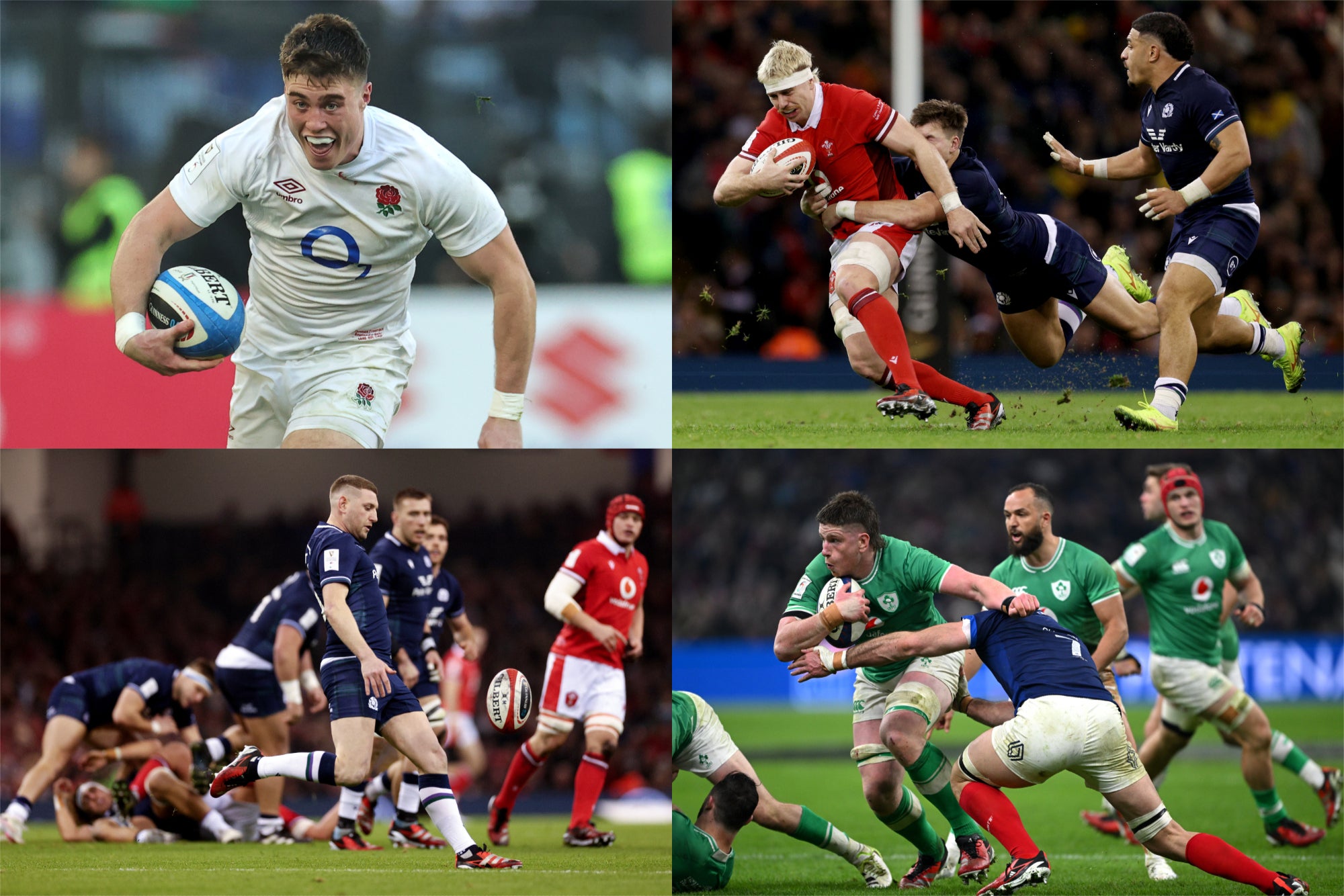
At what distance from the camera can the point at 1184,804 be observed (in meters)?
9.73

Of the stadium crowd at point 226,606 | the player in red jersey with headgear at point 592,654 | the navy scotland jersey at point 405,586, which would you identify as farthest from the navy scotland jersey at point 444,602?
the stadium crowd at point 226,606

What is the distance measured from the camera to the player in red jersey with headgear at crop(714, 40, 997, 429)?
6.36 metres

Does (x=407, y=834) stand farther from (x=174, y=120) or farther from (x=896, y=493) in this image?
(x=896, y=493)

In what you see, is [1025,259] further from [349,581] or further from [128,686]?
[128,686]

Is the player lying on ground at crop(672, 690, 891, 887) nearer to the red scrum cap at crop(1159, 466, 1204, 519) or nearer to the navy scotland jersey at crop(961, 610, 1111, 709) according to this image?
the navy scotland jersey at crop(961, 610, 1111, 709)

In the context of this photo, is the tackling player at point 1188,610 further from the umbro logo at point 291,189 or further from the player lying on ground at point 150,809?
the player lying on ground at point 150,809

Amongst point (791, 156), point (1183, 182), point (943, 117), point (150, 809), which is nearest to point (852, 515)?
point (791, 156)

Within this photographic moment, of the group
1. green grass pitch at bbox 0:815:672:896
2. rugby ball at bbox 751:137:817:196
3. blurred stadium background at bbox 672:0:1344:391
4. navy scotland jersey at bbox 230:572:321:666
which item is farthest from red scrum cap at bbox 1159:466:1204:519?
navy scotland jersey at bbox 230:572:321:666

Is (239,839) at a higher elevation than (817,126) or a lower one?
lower

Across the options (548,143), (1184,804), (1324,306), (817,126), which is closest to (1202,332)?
(1324,306)

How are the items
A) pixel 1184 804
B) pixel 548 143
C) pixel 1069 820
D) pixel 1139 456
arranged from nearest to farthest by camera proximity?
pixel 1069 820 → pixel 1184 804 → pixel 548 143 → pixel 1139 456

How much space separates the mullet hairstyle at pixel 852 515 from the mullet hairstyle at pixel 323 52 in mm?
3063

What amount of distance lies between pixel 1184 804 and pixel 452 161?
718 centimetres

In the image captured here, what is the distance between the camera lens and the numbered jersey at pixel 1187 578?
27.8ft
